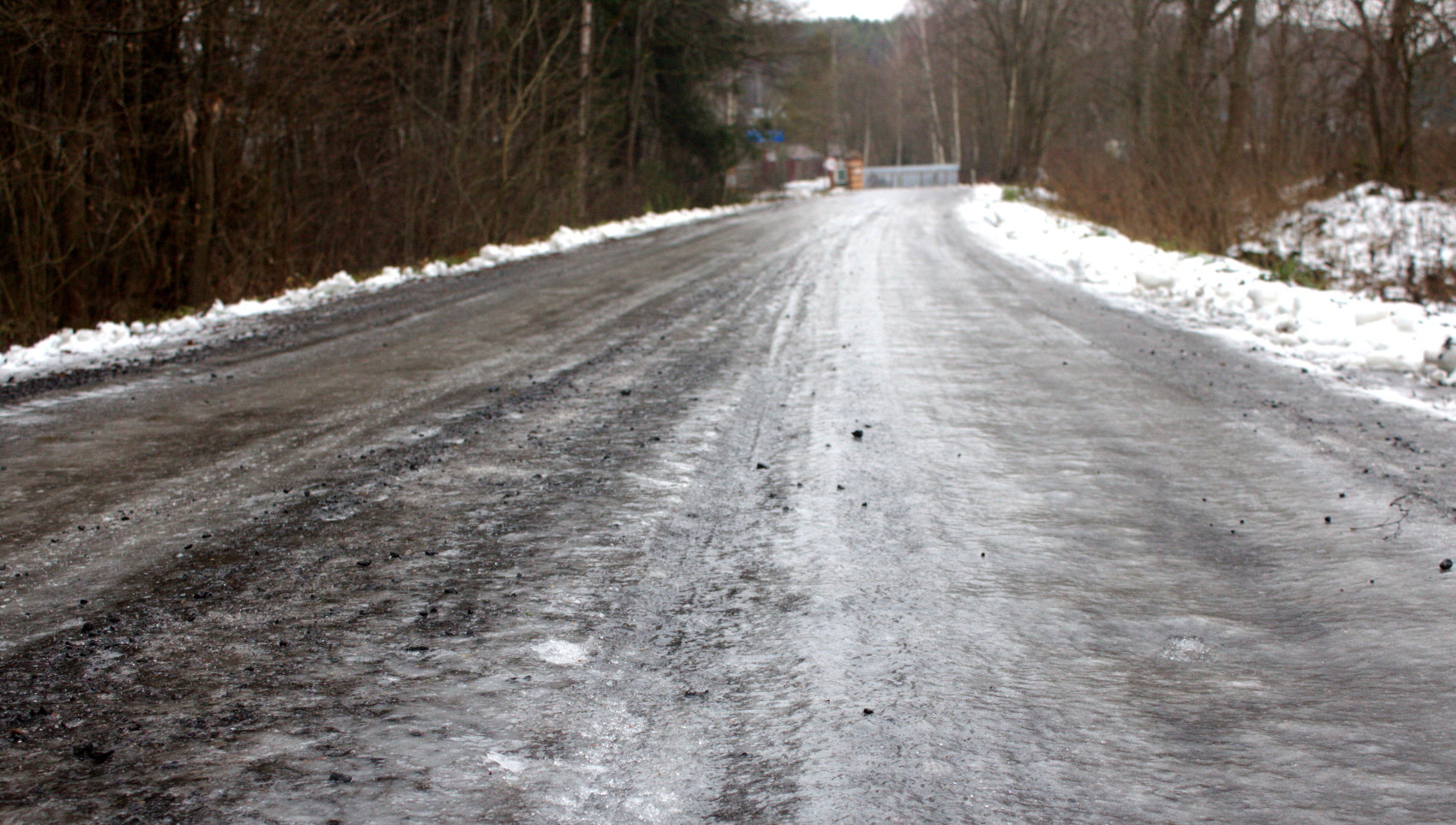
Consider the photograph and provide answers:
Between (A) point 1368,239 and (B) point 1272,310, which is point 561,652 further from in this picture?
(A) point 1368,239

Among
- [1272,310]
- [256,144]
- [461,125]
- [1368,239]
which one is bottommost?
[1272,310]

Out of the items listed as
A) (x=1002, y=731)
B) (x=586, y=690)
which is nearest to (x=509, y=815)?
(x=586, y=690)

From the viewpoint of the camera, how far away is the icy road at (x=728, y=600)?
2.54m

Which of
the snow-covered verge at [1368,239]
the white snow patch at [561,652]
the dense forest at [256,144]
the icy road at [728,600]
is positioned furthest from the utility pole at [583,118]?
the white snow patch at [561,652]

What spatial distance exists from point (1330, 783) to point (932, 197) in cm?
3858

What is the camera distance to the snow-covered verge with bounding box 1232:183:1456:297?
12.8 metres

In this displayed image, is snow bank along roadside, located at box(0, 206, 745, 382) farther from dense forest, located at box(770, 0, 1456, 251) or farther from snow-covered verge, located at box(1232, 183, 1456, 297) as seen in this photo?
snow-covered verge, located at box(1232, 183, 1456, 297)

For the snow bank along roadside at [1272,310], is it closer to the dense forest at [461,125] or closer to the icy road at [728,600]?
the icy road at [728,600]

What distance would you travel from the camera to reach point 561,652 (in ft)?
10.5

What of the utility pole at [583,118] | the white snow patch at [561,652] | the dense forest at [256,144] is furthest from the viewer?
the utility pole at [583,118]

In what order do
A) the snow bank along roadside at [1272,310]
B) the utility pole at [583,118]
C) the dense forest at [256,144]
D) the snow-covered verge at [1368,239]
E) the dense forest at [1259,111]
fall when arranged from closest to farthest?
the snow bank along roadside at [1272,310] < the dense forest at [256,144] < the snow-covered verge at [1368,239] < the dense forest at [1259,111] < the utility pole at [583,118]

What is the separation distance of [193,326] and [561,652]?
852cm

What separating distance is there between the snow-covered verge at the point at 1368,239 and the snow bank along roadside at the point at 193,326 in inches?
437

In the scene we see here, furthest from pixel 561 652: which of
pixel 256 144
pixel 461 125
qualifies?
pixel 461 125
